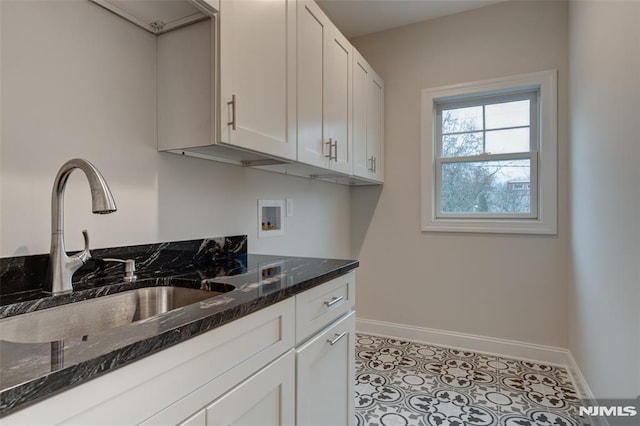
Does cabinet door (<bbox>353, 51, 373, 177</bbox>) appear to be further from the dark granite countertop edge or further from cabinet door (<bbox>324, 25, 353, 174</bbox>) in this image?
the dark granite countertop edge

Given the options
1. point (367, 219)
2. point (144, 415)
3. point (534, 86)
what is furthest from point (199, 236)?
point (534, 86)

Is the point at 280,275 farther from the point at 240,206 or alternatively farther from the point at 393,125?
the point at 393,125

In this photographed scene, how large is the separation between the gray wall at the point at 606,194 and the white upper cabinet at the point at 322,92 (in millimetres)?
1261

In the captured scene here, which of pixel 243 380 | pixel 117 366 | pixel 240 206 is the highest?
pixel 240 206

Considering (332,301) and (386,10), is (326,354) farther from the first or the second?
(386,10)

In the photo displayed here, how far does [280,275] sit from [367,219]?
6.46ft

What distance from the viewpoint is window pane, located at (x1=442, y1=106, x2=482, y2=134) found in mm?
2729

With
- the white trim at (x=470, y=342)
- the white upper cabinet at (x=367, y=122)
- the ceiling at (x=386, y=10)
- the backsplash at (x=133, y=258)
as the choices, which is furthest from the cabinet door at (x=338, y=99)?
the white trim at (x=470, y=342)

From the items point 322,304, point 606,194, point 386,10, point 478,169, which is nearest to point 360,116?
point 386,10

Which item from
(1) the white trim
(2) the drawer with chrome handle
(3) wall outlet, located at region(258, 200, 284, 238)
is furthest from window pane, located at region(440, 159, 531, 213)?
(2) the drawer with chrome handle

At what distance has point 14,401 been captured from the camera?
0.43m

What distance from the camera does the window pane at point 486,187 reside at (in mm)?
2574

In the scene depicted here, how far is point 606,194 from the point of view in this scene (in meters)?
1.55

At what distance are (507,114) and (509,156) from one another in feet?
1.09
